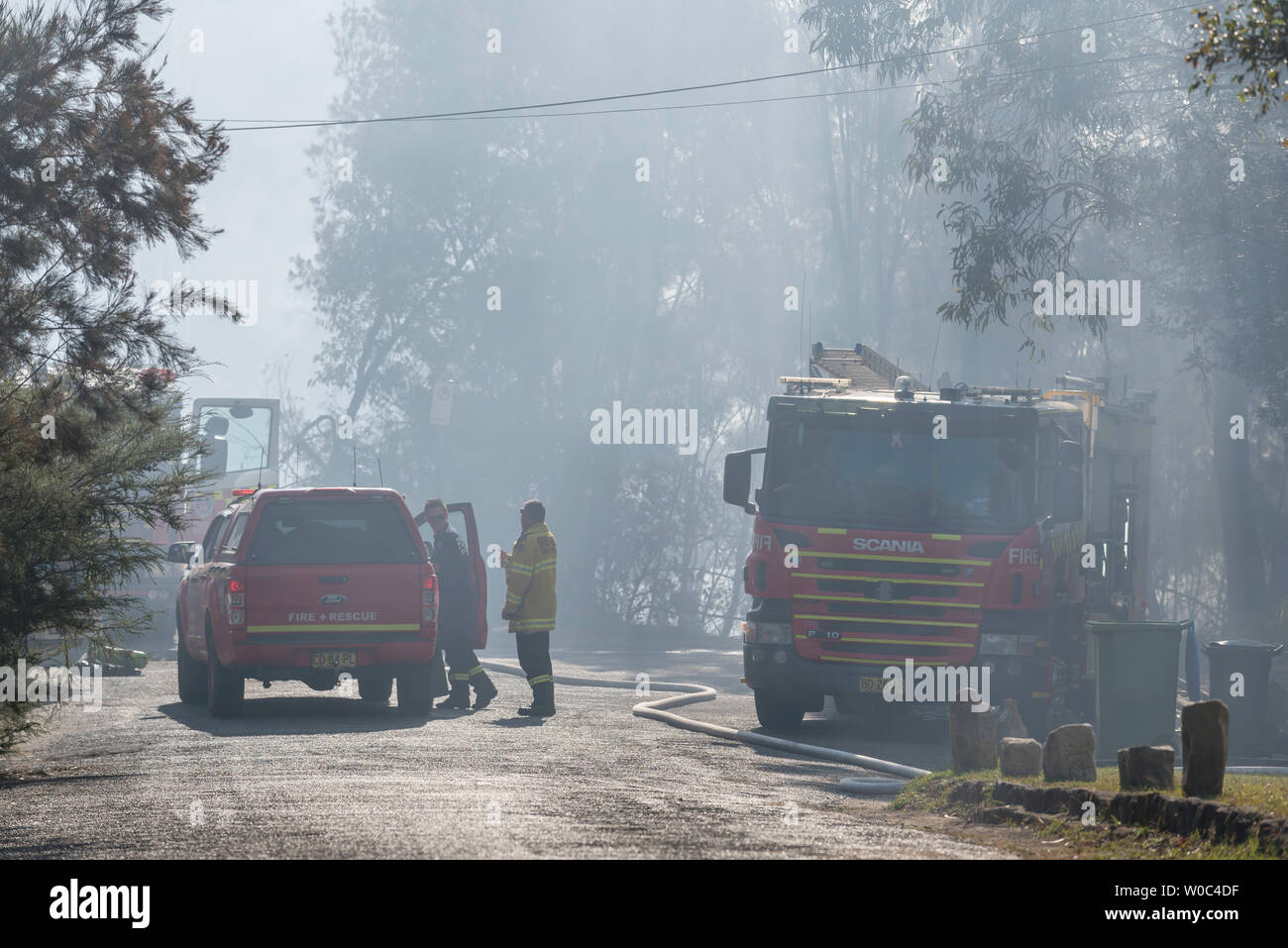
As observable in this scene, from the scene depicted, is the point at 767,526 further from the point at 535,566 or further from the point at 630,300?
the point at 630,300

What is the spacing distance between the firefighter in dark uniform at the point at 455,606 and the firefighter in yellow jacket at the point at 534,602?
2.37ft

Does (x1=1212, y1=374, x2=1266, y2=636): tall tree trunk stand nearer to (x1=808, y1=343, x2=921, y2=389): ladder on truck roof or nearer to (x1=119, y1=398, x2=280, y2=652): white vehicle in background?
(x1=808, y1=343, x2=921, y2=389): ladder on truck roof

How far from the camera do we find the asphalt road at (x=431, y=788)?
8.38m

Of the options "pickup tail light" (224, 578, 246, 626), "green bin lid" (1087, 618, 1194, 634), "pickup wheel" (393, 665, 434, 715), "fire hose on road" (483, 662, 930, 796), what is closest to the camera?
"fire hose on road" (483, 662, 930, 796)

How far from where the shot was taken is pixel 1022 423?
15.7 m

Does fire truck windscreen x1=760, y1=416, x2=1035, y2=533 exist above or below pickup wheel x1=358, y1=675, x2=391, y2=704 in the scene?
above

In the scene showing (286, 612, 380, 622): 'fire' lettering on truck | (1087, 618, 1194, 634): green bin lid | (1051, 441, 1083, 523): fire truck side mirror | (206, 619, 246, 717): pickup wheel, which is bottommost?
(206, 619, 246, 717): pickup wheel

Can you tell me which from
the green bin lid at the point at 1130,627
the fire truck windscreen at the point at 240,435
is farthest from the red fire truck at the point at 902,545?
the fire truck windscreen at the point at 240,435

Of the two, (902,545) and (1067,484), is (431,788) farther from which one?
(1067,484)

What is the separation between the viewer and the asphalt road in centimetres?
838

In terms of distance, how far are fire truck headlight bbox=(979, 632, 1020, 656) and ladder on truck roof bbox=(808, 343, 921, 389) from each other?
3821mm

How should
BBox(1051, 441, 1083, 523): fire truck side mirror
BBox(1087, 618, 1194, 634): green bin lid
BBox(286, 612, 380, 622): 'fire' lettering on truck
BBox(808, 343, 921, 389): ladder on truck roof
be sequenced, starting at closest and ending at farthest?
BBox(1087, 618, 1194, 634): green bin lid, BBox(286, 612, 380, 622): 'fire' lettering on truck, BBox(1051, 441, 1083, 523): fire truck side mirror, BBox(808, 343, 921, 389): ladder on truck roof

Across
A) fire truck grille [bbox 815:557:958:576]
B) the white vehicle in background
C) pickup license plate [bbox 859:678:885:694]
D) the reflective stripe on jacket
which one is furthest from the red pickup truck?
the white vehicle in background

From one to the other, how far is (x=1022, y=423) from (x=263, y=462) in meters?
24.0
